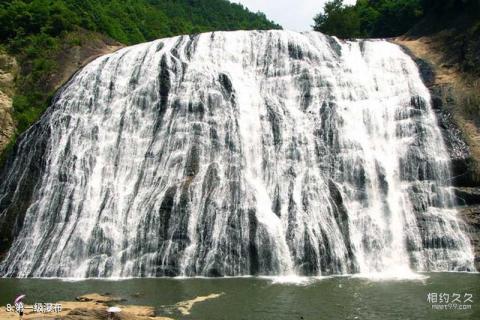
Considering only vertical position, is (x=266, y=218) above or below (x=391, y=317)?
above

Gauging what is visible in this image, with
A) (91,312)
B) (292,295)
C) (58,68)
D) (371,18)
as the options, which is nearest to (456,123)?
(292,295)

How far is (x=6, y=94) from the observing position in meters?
44.0

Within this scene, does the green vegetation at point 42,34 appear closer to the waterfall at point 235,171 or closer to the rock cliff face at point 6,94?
the rock cliff face at point 6,94

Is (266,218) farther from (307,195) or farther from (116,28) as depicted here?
(116,28)

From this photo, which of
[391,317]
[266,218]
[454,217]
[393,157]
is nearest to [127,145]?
[266,218]

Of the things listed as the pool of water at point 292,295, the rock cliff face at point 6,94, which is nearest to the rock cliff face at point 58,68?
the rock cliff face at point 6,94

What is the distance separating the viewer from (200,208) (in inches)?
1136

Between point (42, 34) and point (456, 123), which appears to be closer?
point (456, 123)

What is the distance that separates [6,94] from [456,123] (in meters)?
34.1

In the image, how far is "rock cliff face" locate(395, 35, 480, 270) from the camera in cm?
2945

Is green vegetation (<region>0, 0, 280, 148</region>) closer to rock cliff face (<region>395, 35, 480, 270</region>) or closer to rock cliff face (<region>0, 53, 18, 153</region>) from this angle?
rock cliff face (<region>0, 53, 18, 153</region>)

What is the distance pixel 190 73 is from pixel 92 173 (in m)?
10.2

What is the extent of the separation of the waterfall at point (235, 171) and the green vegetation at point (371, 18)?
25.4 metres

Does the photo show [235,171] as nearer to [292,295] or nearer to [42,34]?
[292,295]
